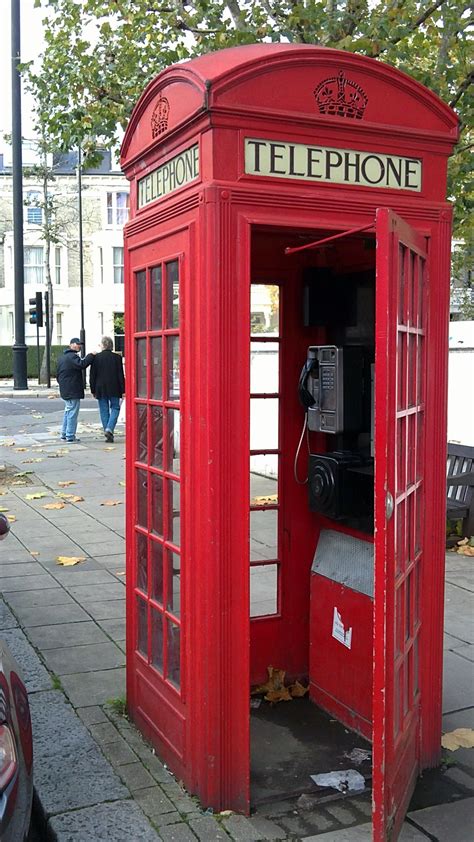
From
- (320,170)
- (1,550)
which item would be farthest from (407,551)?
(1,550)

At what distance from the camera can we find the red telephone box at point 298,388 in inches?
118

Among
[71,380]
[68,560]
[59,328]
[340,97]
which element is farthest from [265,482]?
[59,328]

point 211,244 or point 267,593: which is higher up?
point 211,244

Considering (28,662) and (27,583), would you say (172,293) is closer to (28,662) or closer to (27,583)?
(28,662)

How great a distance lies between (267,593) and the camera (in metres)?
4.61

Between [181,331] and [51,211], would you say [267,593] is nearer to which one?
[181,331]

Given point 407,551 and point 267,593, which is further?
point 267,593

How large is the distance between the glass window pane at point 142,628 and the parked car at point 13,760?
865mm

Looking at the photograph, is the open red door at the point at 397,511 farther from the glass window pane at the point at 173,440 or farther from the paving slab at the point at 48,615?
the paving slab at the point at 48,615

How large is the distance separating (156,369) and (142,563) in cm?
91

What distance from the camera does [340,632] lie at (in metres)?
4.04

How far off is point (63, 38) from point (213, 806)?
10.4 meters

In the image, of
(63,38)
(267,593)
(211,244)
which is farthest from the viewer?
(63,38)

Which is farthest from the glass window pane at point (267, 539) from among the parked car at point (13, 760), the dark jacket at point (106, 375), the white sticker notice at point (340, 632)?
the dark jacket at point (106, 375)
